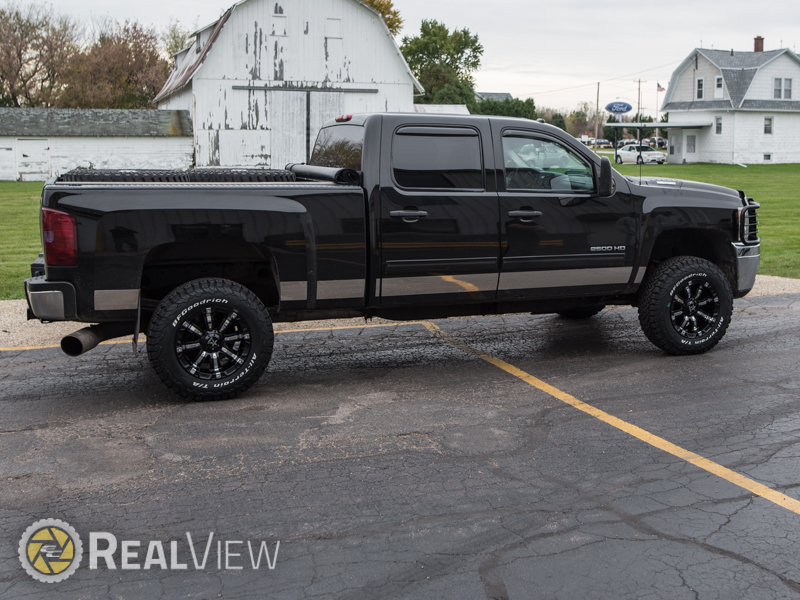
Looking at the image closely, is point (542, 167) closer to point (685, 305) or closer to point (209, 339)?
point (685, 305)

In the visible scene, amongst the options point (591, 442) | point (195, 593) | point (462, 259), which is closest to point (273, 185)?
point (462, 259)

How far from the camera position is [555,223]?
6.64 meters

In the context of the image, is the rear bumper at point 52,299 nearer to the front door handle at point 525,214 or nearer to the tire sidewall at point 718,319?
the front door handle at point 525,214

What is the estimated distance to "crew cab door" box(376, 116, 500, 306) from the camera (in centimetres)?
619

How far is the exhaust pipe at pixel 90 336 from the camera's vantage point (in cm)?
558

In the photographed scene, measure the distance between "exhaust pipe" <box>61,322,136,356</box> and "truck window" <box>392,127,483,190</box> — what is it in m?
2.25

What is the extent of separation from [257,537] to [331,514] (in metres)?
0.40

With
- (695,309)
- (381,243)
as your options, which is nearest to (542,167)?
(381,243)

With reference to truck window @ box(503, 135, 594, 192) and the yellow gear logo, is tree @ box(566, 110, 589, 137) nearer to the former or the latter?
truck window @ box(503, 135, 594, 192)

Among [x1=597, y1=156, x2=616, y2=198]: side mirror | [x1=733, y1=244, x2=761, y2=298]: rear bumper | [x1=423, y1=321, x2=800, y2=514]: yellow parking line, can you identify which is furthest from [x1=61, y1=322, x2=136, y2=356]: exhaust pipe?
[x1=733, y1=244, x2=761, y2=298]: rear bumper

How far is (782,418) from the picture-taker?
18.0ft

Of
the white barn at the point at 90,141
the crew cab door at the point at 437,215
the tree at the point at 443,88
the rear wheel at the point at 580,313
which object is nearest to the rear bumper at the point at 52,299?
the crew cab door at the point at 437,215

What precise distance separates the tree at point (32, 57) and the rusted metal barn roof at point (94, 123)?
17.0 meters

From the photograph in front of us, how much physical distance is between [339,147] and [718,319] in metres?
3.57
